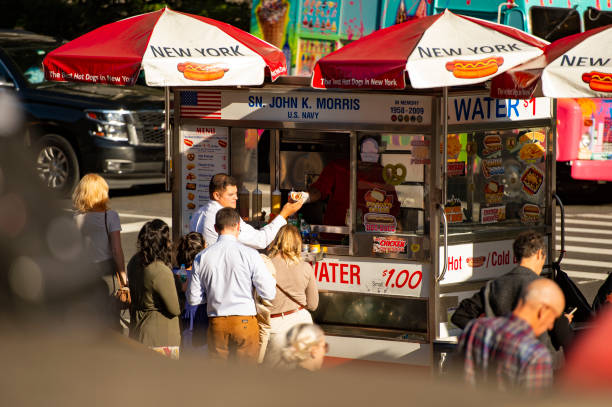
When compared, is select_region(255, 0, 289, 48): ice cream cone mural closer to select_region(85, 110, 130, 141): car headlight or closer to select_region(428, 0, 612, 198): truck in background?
select_region(428, 0, 612, 198): truck in background

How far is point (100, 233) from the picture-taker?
6.76 m

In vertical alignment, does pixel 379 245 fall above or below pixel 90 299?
below

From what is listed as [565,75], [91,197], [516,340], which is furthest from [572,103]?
[516,340]

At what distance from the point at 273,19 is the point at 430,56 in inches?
274

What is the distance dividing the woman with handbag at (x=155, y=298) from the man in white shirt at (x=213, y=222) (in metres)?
0.98

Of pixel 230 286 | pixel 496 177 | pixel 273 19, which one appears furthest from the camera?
pixel 273 19

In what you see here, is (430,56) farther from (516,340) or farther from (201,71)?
(516,340)

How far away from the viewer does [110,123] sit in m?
14.7

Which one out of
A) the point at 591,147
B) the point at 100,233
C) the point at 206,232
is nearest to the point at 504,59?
the point at 206,232

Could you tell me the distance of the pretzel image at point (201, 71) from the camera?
6.88 metres

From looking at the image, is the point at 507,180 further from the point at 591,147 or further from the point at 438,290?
the point at 591,147

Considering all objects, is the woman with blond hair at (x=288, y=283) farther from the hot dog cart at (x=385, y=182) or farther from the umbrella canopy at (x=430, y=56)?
the umbrella canopy at (x=430, y=56)

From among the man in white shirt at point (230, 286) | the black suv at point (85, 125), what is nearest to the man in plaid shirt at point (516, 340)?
the man in white shirt at point (230, 286)

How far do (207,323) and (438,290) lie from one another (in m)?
1.89
